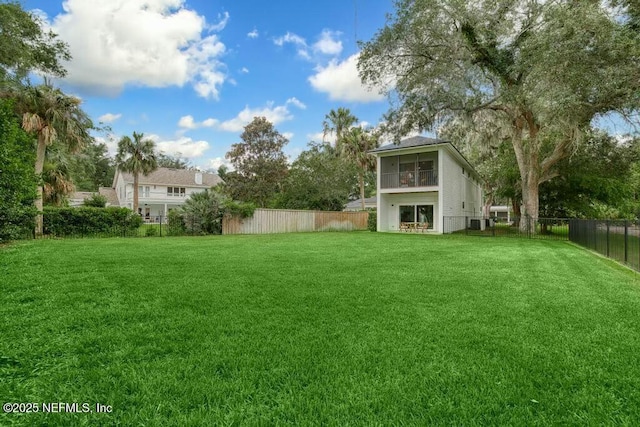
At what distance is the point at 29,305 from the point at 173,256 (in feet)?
14.3

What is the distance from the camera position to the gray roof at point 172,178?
36.0 m

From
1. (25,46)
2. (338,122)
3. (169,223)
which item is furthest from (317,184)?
(25,46)

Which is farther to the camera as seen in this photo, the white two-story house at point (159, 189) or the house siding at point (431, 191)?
the white two-story house at point (159, 189)

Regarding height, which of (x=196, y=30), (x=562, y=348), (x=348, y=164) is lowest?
(x=562, y=348)

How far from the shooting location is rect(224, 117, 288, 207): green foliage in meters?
29.1

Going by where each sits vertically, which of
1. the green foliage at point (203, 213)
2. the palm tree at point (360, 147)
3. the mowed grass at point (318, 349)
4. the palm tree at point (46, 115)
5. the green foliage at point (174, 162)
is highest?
the green foliage at point (174, 162)

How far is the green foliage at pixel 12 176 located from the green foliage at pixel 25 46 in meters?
3.41

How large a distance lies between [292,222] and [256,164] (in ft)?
30.7

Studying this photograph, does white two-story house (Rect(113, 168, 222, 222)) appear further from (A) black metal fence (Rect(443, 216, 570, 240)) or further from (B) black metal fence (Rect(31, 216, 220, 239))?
(A) black metal fence (Rect(443, 216, 570, 240))

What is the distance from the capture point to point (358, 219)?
85.3 ft

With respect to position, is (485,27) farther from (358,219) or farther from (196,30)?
(358,219)

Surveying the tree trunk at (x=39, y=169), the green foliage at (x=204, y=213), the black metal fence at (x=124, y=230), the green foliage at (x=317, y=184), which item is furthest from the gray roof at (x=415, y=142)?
the tree trunk at (x=39, y=169)

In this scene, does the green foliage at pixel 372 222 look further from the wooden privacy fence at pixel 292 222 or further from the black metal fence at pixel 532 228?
the black metal fence at pixel 532 228

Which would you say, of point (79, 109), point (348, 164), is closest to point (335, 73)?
point (348, 164)
